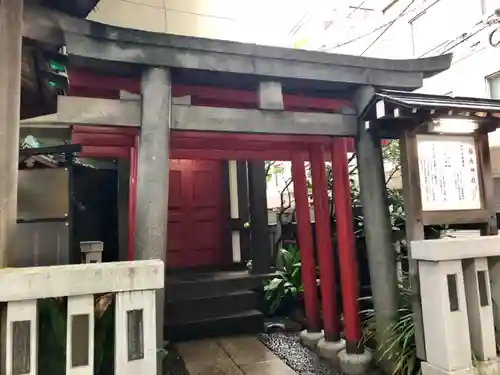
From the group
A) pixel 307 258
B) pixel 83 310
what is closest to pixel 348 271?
pixel 307 258

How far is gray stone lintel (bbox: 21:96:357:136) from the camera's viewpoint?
3.62 meters

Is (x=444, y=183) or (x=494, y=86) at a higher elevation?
(x=494, y=86)

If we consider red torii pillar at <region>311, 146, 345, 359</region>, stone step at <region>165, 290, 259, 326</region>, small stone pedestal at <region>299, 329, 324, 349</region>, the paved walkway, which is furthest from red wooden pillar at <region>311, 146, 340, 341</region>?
stone step at <region>165, 290, 259, 326</region>

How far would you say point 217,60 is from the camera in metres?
4.13

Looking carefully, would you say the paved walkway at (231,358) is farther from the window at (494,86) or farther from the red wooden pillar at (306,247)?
the window at (494,86)

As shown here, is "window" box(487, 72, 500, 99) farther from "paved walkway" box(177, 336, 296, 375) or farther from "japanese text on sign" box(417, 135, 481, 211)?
"paved walkway" box(177, 336, 296, 375)

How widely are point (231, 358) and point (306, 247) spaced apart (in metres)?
1.89

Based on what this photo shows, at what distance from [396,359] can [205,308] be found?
3507 millimetres

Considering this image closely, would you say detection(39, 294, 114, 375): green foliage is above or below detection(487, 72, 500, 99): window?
below

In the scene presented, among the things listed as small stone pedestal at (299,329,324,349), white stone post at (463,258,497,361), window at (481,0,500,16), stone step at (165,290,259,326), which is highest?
window at (481,0,500,16)

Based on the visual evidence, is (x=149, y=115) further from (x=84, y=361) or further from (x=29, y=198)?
(x=29, y=198)

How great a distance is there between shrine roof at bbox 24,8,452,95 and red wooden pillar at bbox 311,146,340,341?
3.96ft

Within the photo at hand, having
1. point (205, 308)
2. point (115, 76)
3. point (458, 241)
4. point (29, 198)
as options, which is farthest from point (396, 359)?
point (29, 198)

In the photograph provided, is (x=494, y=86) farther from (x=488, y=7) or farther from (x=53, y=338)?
(x=53, y=338)
